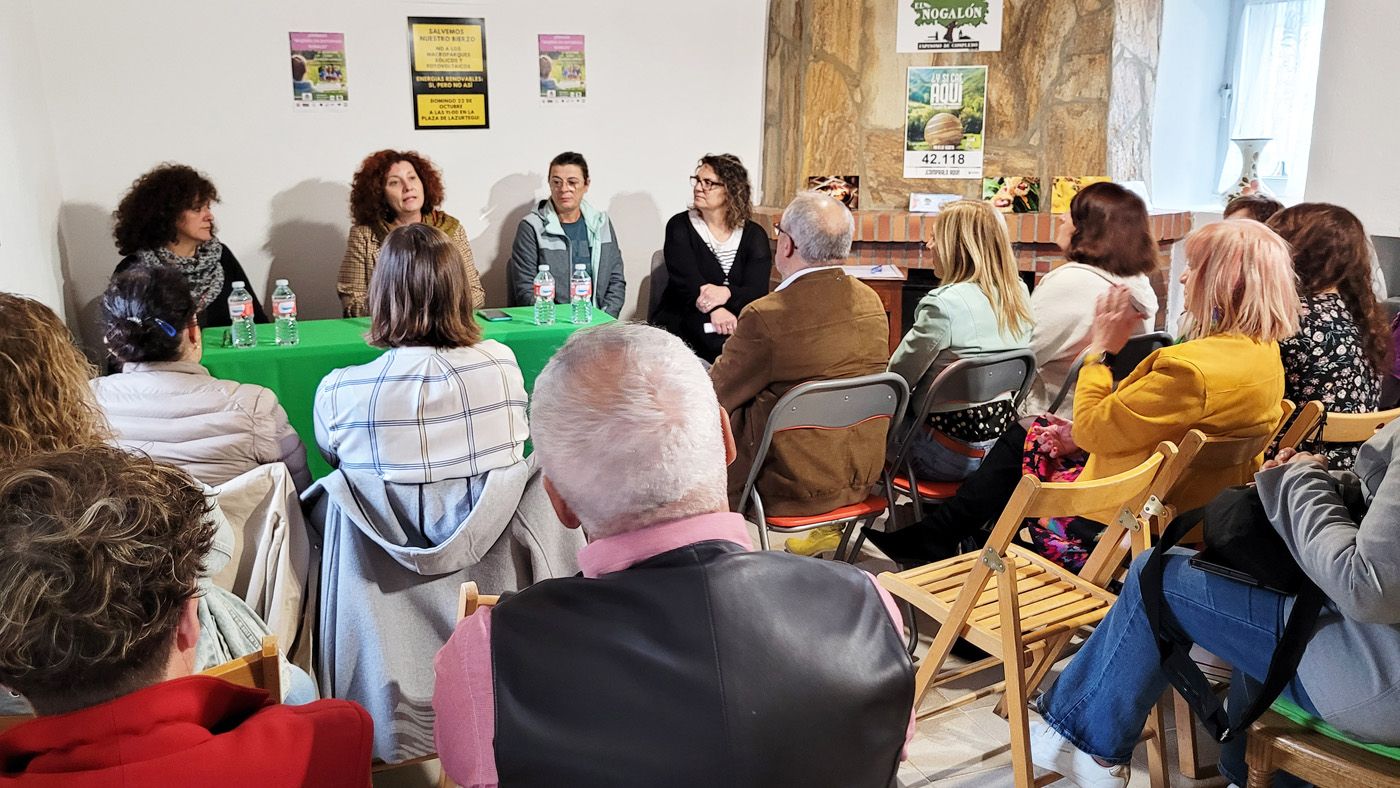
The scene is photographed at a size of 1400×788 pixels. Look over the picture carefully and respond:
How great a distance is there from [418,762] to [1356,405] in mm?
2422

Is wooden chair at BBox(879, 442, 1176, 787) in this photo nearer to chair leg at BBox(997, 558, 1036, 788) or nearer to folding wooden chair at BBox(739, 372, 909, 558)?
chair leg at BBox(997, 558, 1036, 788)

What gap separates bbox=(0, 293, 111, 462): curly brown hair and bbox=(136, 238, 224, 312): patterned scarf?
2.58 metres

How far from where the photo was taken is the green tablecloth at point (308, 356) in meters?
3.50

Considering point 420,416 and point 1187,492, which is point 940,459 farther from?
point 420,416

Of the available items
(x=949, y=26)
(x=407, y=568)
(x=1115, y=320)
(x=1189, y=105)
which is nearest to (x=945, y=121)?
(x=949, y=26)

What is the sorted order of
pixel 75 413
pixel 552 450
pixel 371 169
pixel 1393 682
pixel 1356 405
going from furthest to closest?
pixel 371 169 → pixel 1356 405 → pixel 75 413 → pixel 1393 682 → pixel 552 450

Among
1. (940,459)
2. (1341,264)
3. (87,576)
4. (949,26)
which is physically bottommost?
(940,459)

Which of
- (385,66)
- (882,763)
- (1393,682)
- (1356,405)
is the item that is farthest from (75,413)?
(385,66)

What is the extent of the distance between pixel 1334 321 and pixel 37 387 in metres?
2.83

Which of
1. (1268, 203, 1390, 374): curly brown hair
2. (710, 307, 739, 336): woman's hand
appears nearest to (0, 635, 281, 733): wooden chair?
(1268, 203, 1390, 374): curly brown hair

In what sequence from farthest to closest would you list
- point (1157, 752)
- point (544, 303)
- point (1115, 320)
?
point (544, 303)
point (1115, 320)
point (1157, 752)

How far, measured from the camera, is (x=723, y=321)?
15.7 ft

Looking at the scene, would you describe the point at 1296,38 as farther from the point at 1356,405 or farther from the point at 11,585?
the point at 11,585

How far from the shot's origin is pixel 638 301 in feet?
19.2
